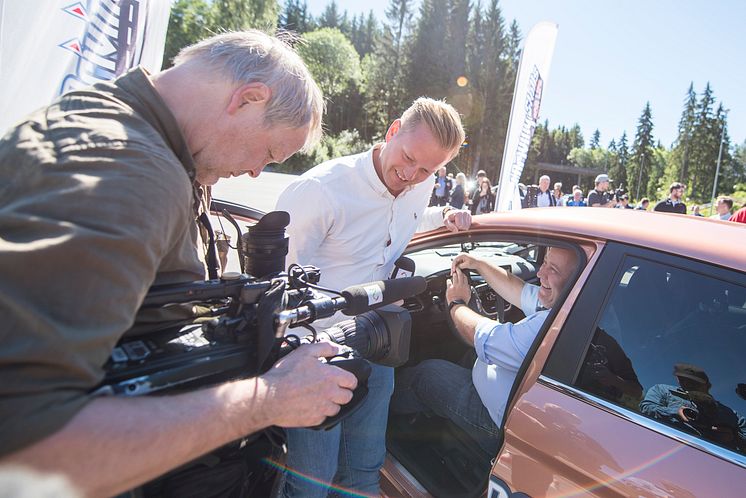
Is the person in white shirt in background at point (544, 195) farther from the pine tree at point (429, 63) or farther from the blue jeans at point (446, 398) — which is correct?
the pine tree at point (429, 63)

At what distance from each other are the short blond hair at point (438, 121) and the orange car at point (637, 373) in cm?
68

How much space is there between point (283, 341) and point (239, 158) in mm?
489

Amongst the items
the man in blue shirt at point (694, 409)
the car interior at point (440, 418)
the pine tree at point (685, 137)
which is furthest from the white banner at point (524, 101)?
the pine tree at point (685, 137)

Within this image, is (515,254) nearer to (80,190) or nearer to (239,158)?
(239,158)

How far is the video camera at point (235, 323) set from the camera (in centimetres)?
83

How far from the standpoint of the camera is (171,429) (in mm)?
733

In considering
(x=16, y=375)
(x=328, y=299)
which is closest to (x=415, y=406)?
(x=328, y=299)

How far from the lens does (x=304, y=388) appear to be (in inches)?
36.8

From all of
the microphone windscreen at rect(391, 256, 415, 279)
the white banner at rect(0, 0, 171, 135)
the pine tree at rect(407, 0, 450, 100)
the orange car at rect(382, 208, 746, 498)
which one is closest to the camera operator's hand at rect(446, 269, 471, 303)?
the microphone windscreen at rect(391, 256, 415, 279)

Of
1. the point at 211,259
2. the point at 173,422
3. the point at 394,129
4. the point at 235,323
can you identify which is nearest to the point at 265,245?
the point at 211,259

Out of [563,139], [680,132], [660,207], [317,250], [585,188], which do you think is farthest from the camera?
[563,139]

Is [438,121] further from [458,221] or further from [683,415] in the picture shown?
[683,415]

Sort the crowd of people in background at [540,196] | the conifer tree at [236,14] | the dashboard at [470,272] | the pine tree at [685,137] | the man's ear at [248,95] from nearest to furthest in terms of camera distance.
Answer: the man's ear at [248,95] → the dashboard at [470,272] → the crowd of people in background at [540,196] → the conifer tree at [236,14] → the pine tree at [685,137]

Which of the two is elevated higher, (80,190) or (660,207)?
(660,207)
